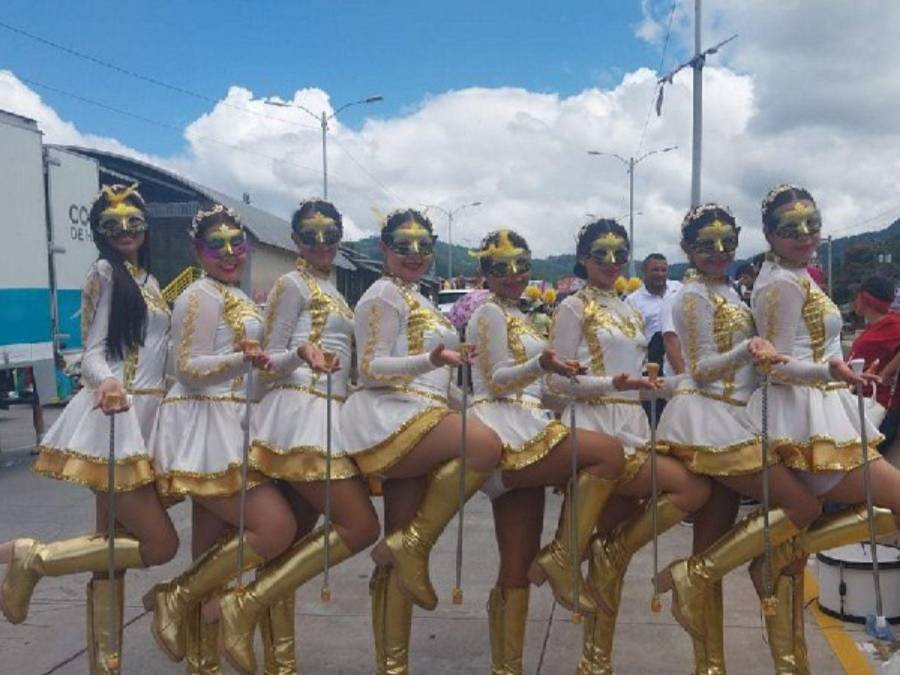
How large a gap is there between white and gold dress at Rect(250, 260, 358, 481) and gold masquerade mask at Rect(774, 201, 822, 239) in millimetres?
1677

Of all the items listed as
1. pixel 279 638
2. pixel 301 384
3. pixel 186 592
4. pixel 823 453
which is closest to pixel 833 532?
pixel 823 453

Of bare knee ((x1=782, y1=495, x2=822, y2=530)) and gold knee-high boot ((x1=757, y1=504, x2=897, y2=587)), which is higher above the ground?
bare knee ((x1=782, y1=495, x2=822, y2=530))

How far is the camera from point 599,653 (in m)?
3.63

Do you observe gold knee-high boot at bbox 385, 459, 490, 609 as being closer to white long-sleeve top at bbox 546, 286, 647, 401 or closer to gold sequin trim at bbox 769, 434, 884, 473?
white long-sleeve top at bbox 546, 286, 647, 401

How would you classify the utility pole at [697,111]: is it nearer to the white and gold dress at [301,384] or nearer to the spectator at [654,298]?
the spectator at [654,298]

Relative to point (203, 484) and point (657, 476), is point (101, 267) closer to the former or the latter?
point (203, 484)

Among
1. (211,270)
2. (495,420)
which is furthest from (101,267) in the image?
(495,420)

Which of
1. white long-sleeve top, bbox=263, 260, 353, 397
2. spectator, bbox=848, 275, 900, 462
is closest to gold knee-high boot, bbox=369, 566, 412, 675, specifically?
white long-sleeve top, bbox=263, 260, 353, 397

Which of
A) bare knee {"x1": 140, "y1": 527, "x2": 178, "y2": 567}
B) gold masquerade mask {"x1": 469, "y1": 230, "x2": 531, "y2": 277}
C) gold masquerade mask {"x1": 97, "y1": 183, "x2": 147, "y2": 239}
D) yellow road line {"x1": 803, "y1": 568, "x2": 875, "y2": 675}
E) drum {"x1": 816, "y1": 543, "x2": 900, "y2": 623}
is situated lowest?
yellow road line {"x1": 803, "y1": 568, "x2": 875, "y2": 675}

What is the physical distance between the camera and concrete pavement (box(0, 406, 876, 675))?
13.4 ft

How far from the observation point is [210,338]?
3.38 m

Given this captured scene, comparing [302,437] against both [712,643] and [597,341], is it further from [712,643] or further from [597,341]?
[712,643]

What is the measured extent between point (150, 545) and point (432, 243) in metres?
1.57

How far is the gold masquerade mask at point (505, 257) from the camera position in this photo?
351cm
